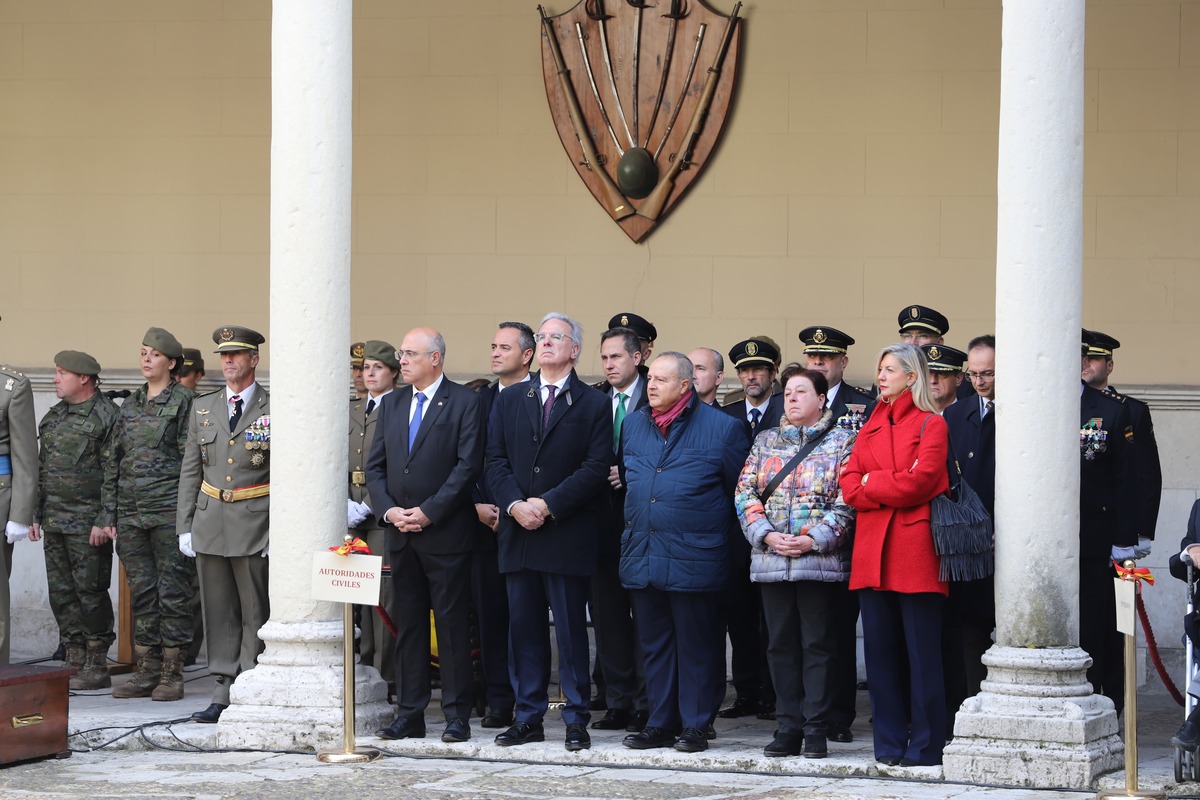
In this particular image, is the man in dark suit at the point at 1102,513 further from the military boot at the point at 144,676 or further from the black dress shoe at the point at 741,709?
the military boot at the point at 144,676

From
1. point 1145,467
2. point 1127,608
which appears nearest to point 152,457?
point 1145,467

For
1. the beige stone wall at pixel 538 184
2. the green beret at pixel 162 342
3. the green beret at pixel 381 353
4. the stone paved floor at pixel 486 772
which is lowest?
the stone paved floor at pixel 486 772

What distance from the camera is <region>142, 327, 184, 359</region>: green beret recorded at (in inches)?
374

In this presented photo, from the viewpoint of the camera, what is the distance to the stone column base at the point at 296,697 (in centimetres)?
766

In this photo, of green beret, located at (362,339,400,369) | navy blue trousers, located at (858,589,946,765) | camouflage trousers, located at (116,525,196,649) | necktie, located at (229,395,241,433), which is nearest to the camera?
navy blue trousers, located at (858,589,946,765)

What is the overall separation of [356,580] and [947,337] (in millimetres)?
4047

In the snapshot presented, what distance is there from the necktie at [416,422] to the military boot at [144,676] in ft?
7.91

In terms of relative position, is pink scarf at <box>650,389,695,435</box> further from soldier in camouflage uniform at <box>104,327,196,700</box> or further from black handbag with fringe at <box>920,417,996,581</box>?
soldier in camouflage uniform at <box>104,327,196,700</box>

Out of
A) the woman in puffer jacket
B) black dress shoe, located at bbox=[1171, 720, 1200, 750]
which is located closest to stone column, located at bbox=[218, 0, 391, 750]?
the woman in puffer jacket

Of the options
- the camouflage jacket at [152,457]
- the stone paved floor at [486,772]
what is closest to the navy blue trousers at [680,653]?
the stone paved floor at [486,772]

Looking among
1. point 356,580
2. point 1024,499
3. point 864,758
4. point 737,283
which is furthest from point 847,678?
point 737,283

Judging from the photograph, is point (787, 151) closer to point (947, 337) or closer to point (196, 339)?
point (947, 337)

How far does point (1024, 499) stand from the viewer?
716 cm

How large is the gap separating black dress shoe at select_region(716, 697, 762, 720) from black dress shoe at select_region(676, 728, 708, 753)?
3.72ft
